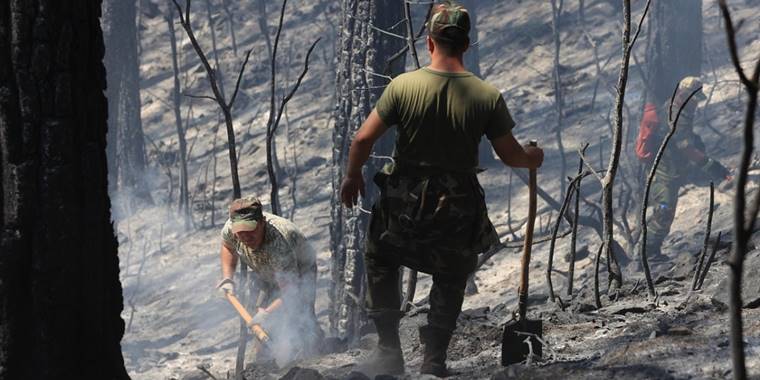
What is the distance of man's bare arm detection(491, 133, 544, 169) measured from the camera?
381cm

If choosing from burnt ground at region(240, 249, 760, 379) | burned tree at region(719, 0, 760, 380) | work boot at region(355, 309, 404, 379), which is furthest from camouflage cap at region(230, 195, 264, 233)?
burned tree at region(719, 0, 760, 380)

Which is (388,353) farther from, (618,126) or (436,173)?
(618,126)

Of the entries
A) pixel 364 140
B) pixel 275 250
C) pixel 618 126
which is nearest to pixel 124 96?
pixel 275 250

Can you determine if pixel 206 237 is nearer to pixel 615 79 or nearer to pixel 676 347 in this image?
pixel 615 79

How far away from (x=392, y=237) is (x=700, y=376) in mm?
1283

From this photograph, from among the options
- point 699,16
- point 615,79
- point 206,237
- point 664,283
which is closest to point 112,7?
point 206,237

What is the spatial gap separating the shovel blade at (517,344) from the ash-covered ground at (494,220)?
0.30ft

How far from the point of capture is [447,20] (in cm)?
372

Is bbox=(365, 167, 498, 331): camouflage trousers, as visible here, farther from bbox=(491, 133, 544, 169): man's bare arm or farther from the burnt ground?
the burnt ground

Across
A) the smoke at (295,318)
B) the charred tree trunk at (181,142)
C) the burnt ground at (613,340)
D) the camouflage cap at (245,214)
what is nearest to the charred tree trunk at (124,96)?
the charred tree trunk at (181,142)

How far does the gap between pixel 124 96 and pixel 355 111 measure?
10.3 m


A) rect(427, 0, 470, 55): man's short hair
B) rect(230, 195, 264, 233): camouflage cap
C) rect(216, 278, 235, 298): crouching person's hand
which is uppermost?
rect(427, 0, 470, 55): man's short hair

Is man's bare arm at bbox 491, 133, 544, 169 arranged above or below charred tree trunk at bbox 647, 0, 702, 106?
below

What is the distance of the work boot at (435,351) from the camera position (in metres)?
4.06
